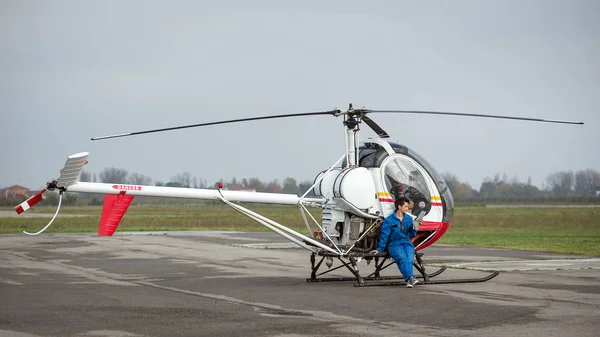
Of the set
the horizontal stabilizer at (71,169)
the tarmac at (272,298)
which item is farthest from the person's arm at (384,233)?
the horizontal stabilizer at (71,169)

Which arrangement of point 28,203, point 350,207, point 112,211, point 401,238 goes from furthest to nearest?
1. point 350,207
2. point 401,238
3. point 112,211
4. point 28,203

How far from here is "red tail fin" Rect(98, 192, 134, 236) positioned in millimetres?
13508

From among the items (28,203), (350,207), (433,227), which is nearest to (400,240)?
(350,207)

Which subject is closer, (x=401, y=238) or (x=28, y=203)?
(x=28, y=203)

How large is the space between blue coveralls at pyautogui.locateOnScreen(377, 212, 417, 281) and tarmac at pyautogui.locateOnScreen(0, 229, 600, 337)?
0.48m

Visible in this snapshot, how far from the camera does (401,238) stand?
14.2 meters

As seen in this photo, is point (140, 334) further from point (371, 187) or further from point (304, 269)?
point (304, 269)

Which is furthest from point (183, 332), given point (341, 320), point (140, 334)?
point (341, 320)

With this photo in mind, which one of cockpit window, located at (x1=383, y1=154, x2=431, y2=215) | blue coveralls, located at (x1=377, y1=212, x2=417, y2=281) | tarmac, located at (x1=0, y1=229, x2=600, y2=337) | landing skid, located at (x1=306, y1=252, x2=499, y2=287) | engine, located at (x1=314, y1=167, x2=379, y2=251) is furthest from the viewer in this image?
cockpit window, located at (x1=383, y1=154, x2=431, y2=215)

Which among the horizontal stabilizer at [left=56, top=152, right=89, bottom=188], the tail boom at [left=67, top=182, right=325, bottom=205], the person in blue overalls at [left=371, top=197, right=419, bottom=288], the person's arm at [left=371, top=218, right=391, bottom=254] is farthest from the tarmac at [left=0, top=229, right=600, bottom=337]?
the horizontal stabilizer at [left=56, top=152, right=89, bottom=188]

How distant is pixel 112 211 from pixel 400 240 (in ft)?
16.8

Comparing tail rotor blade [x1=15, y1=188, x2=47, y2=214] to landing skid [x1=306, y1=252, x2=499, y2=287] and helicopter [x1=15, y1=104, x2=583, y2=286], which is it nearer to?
helicopter [x1=15, y1=104, x2=583, y2=286]

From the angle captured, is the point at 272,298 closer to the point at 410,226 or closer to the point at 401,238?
the point at 401,238

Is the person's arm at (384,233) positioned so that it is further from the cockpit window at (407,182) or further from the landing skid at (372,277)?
the cockpit window at (407,182)
